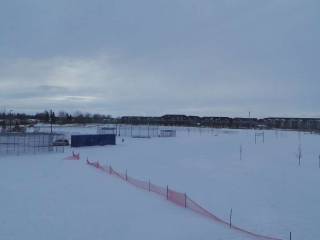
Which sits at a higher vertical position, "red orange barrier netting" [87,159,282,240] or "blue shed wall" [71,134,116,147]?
"blue shed wall" [71,134,116,147]

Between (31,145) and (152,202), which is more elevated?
(31,145)

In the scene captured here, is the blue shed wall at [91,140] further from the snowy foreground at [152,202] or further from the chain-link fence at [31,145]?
the snowy foreground at [152,202]

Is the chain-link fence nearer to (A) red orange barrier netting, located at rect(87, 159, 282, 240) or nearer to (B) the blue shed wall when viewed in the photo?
(B) the blue shed wall

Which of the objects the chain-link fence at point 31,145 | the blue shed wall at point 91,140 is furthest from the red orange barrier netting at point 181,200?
the blue shed wall at point 91,140

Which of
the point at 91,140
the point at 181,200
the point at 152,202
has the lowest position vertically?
the point at 152,202

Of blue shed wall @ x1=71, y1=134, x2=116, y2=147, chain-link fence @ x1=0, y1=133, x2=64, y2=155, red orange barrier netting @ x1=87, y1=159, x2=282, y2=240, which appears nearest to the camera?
red orange barrier netting @ x1=87, y1=159, x2=282, y2=240

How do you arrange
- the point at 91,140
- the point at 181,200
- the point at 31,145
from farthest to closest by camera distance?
the point at 91,140 → the point at 31,145 → the point at 181,200

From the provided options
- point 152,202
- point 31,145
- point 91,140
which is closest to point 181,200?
point 152,202

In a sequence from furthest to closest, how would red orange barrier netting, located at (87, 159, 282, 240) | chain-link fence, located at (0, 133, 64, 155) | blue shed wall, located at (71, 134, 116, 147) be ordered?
blue shed wall, located at (71, 134, 116, 147), chain-link fence, located at (0, 133, 64, 155), red orange barrier netting, located at (87, 159, 282, 240)

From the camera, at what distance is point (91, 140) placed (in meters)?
48.5

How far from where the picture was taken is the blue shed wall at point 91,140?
47.0 meters

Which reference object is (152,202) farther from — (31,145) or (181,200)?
(31,145)

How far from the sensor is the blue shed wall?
47.0 m

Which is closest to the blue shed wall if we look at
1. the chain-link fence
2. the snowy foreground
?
the chain-link fence
